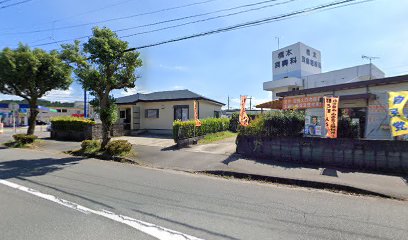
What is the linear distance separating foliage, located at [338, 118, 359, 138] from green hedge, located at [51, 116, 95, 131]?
1552cm

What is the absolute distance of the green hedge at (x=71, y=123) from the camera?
18431 mm

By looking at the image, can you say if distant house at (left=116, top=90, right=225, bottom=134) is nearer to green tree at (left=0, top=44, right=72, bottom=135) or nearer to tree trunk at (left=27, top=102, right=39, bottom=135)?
green tree at (left=0, top=44, right=72, bottom=135)

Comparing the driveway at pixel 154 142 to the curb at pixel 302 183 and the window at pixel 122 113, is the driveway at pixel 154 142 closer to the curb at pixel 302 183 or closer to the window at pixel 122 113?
the window at pixel 122 113

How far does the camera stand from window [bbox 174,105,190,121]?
21000 mm

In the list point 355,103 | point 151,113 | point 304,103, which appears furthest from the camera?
point 151,113

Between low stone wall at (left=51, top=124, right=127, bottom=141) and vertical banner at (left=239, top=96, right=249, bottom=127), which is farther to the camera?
low stone wall at (left=51, top=124, right=127, bottom=141)

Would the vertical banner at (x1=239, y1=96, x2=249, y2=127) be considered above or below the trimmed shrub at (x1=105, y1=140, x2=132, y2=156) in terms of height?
above

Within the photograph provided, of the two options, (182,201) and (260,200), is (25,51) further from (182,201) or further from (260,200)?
(260,200)

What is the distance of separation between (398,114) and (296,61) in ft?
95.1

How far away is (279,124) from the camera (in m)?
10.2

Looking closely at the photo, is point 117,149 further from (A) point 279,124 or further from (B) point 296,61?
(B) point 296,61

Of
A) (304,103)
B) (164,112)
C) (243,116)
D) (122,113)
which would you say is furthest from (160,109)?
(304,103)

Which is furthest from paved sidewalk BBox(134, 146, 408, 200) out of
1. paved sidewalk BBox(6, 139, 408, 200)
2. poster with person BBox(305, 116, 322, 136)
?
poster with person BBox(305, 116, 322, 136)

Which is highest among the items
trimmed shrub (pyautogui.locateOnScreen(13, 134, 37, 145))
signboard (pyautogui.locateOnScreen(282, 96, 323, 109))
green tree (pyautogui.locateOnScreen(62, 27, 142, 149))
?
green tree (pyautogui.locateOnScreen(62, 27, 142, 149))
